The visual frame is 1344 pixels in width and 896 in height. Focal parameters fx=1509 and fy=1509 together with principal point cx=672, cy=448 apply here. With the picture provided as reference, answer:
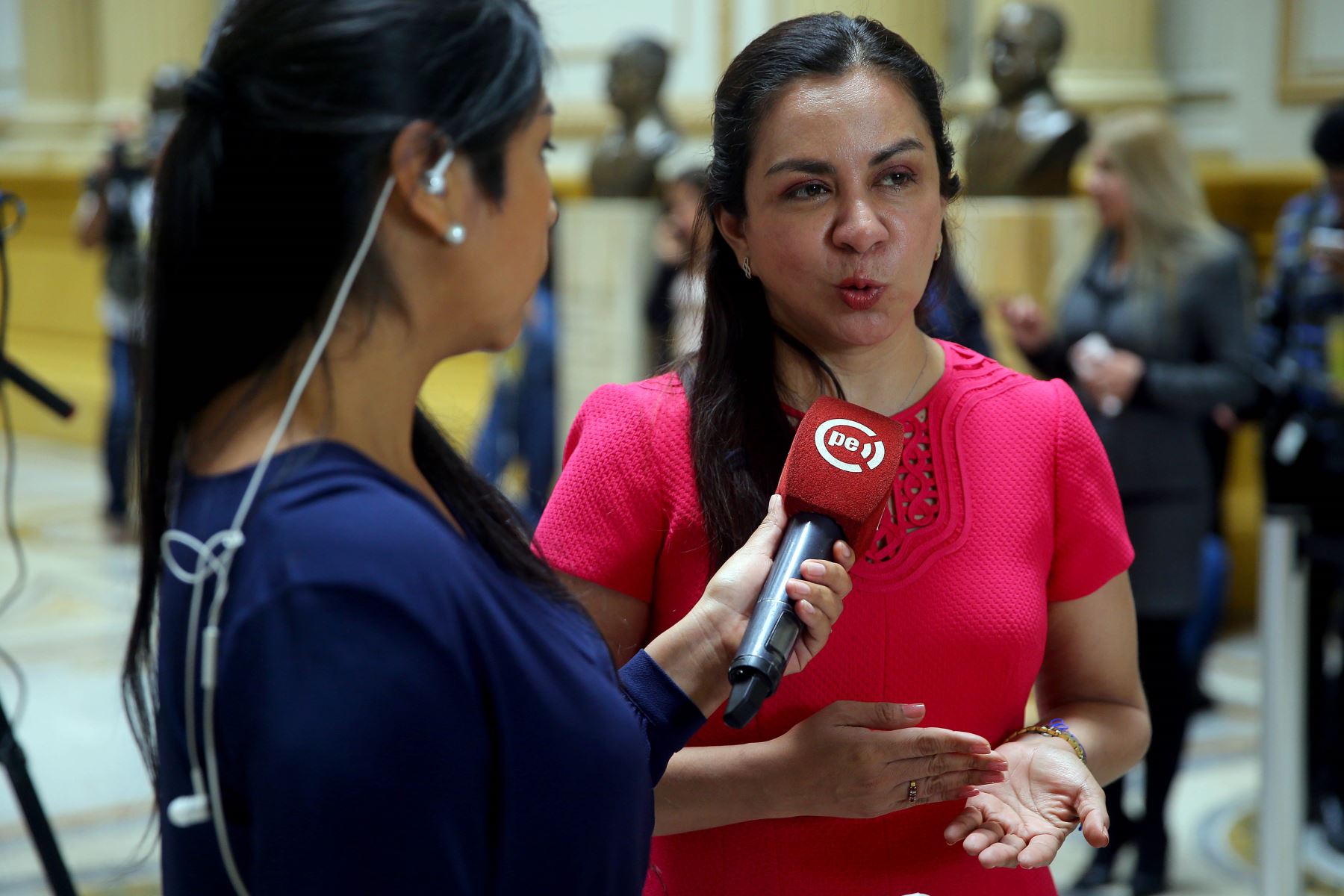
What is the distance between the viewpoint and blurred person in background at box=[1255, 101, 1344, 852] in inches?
141

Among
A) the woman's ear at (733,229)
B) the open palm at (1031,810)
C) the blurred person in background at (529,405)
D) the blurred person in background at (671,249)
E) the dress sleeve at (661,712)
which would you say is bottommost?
the blurred person in background at (529,405)

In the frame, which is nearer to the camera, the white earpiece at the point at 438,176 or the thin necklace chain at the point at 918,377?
the white earpiece at the point at 438,176

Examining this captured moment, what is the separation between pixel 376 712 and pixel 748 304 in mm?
766

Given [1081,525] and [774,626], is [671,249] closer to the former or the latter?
[1081,525]

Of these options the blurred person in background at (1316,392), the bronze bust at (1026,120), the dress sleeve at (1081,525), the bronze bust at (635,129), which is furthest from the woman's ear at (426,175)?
the bronze bust at (635,129)

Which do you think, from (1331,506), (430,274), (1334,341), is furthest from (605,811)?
(1334,341)

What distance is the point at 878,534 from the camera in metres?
1.45

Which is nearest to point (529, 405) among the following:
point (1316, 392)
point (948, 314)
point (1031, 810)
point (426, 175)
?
point (1316, 392)

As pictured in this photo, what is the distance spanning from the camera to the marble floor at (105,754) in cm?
369

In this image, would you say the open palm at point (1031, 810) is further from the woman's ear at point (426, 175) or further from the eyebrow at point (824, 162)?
the woman's ear at point (426, 175)

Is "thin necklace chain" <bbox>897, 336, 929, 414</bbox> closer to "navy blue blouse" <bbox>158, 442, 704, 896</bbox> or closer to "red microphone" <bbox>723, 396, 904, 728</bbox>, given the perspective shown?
"red microphone" <bbox>723, 396, 904, 728</bbox>

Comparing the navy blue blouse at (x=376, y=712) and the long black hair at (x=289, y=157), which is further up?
the long black hair at (x=289, y=157)

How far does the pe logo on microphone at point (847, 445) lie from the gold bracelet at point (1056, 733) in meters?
0.36

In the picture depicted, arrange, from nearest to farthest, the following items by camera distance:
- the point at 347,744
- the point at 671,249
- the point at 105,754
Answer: the point at 347,744, the point at 105,754, the point at 671,249
